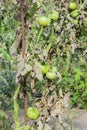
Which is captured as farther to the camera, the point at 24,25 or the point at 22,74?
the point at 24,25

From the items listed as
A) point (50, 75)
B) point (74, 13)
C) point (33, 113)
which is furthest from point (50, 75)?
point (74, 13)

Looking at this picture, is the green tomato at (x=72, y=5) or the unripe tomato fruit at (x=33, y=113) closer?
the unripe tomato fruit at (x=33, y=113)

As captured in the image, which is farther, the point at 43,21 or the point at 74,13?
the point at 74,13

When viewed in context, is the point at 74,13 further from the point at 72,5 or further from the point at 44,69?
the point at 44,69

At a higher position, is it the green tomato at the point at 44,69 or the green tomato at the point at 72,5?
the green tomato at the point at 72,5

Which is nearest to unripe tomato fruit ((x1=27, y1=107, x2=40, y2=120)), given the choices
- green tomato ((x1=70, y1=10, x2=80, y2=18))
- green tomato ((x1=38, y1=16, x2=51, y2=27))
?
green tomato ((x1=38, y1=16, x2=51, y2=27))

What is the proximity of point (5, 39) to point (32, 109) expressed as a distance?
123 inches

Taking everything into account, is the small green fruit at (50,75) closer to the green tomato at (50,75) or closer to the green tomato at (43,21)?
the green tomato at (50,75)

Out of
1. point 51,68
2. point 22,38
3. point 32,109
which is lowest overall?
point 32,109

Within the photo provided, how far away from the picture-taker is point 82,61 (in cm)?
475

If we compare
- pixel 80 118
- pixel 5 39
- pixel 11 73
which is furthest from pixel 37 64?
pixel 5 39

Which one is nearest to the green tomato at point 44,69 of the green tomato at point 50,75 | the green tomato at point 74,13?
the green tomato at point 50,75

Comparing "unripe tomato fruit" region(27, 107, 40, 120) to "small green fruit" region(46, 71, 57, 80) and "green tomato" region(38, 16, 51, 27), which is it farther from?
"green tomato" region(38, 16, 51, 27)

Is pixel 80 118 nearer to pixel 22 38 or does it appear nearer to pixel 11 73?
pixel 11 73
